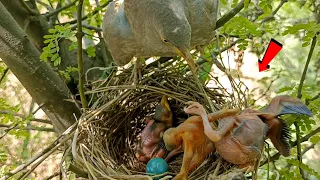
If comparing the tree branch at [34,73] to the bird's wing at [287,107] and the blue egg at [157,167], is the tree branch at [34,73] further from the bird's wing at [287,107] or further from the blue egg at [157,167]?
the bird's wing at [287,107]

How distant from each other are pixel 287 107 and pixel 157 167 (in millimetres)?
482

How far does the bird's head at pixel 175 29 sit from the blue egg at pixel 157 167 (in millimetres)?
389

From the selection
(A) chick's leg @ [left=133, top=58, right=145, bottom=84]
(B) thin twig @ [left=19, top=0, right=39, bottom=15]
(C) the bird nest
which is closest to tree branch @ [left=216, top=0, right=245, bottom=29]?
(C) the bird nest

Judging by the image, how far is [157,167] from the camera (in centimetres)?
143

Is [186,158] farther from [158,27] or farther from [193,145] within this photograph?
[158,27]

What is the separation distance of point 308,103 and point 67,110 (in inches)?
36.4

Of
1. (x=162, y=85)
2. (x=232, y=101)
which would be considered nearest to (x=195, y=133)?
(x=232, y=101)

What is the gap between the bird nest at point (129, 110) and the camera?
4.51 feet

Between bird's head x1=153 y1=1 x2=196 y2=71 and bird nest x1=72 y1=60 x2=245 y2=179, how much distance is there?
1.01 feet

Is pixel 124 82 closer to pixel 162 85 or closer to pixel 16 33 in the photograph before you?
pixel 162 85

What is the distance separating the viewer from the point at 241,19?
1525 millimetres

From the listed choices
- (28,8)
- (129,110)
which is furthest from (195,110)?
(28,8)

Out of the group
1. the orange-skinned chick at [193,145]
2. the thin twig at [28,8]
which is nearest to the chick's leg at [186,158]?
the orange-skinned chick at [193,145]

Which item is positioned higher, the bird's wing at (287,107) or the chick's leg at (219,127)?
the chick's leg at (219,127)
